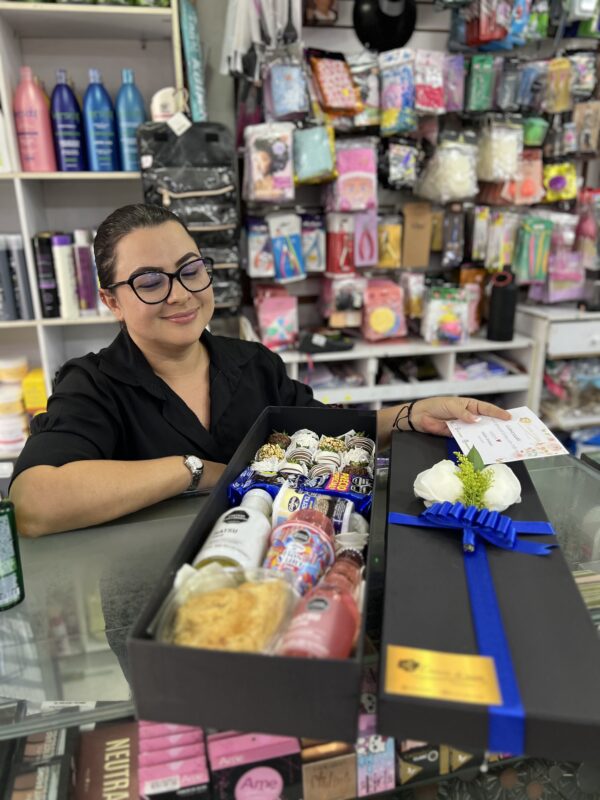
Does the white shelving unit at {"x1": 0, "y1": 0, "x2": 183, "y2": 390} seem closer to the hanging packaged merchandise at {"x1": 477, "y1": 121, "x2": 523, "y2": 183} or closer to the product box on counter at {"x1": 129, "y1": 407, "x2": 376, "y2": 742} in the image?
the hanging packaged merchandise at {"x1": 477, "y1": 121, "x2": 523, "y2": 183}

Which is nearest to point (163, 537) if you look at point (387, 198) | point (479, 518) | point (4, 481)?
point (479, 518)

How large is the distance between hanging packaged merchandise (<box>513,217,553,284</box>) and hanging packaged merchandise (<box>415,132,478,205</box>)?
1.33 ft

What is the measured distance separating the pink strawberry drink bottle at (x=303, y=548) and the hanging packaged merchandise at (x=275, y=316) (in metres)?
2.38

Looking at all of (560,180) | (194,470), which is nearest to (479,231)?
(560,180)

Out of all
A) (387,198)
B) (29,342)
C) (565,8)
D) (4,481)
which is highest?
(565,8)

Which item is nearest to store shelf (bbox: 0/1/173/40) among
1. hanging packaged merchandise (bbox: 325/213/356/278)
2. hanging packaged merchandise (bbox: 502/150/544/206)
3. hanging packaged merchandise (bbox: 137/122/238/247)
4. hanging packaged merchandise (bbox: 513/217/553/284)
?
hanging packaged merchandise (bbox: 137/122/238/247)

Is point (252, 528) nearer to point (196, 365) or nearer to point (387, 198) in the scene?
point (196, 365)

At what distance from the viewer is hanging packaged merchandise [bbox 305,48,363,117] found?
9.50 ft

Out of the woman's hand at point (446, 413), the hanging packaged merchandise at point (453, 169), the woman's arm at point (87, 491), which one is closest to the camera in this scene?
the woman's arm at point (87, 491)

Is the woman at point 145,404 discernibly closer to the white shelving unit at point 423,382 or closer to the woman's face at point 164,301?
the woman's face at point 164,301

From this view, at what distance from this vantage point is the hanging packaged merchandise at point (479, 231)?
130 inches

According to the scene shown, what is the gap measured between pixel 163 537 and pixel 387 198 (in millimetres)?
2891

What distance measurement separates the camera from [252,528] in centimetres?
77

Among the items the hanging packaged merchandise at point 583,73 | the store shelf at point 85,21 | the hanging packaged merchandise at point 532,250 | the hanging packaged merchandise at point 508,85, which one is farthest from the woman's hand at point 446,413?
the hanging packaged merchandise at point 583,73
